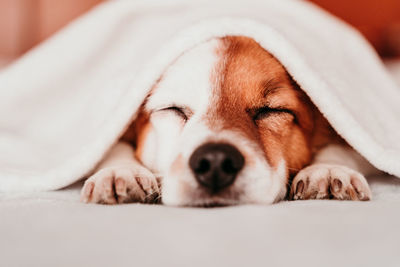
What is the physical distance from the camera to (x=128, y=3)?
192 centimetres

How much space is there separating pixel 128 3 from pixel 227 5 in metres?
0.60

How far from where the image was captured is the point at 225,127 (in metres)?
1.08

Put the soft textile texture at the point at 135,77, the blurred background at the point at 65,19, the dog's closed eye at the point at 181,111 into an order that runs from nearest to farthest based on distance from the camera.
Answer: the soft textile texture at the point at 135,77 → the dog's closed eye at the point at 181,111 → the blurred background at the point at 65,19

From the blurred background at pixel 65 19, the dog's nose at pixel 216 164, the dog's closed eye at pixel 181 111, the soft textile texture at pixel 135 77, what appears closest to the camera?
the dog's nose at pixel 216 164

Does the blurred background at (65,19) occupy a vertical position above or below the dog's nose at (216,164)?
above

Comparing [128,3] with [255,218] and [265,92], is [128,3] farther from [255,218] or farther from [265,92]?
[255,218]

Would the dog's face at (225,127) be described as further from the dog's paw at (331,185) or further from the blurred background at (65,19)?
the blurred background at (65,19)

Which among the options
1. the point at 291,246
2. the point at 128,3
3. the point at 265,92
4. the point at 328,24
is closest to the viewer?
the point at 291,246

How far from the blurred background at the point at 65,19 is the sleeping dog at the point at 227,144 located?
5.91 ft

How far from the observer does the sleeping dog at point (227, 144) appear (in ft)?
3.31

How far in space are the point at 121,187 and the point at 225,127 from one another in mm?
304

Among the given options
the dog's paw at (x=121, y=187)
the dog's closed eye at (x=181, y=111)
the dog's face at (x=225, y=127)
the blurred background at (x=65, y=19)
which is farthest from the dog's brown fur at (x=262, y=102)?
the blurred background at (x=65, y=19)

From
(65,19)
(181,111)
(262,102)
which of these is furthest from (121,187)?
(65,19)

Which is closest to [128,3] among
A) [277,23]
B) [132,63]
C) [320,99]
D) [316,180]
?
[132,63]
